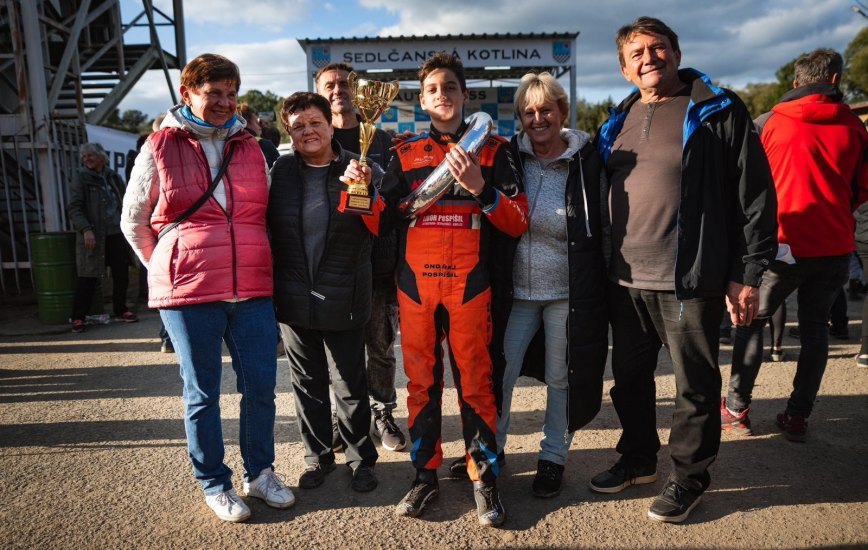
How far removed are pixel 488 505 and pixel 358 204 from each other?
1579 mm

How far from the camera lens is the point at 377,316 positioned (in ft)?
12.2

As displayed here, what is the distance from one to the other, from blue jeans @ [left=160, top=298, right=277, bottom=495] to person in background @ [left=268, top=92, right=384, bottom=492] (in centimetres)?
18

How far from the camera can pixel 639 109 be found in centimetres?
294

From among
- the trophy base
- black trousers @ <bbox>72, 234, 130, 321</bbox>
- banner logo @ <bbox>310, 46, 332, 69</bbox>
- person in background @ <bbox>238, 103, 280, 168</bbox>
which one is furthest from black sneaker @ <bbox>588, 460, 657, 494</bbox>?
banner logo @ <bbox>310, 46, 332, 69</bbox>

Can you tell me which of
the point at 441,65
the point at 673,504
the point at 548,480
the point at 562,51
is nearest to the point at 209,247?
the point at 441,65

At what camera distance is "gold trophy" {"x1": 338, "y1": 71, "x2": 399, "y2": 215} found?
8.95 feet

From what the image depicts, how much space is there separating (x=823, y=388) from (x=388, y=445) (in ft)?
11.5

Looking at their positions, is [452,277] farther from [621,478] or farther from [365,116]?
[621,478]

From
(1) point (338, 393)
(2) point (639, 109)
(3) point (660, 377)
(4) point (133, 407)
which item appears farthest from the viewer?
(3) point (660, 377)

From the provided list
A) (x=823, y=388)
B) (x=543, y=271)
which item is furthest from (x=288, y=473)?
(x=823, y=388)

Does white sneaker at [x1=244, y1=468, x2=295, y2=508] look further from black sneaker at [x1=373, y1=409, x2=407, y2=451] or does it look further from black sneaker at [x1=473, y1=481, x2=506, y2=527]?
black sneaker at [x1=473, y1=481, x2=506, y2=527]

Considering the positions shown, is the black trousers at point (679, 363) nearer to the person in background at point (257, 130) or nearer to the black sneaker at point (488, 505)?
the black sneaker at point (488, 505)

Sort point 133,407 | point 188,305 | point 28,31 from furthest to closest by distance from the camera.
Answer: point 28,31 < point 133,407 < point 188,305

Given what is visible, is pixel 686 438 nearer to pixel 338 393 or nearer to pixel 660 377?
pixel 338 393
